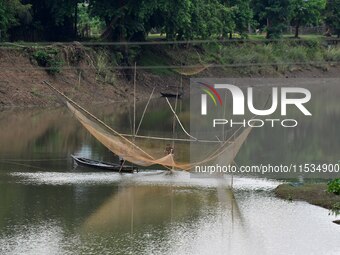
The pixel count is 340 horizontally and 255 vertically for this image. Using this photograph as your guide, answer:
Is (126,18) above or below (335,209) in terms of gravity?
above

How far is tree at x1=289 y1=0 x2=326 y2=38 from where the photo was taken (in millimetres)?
85312

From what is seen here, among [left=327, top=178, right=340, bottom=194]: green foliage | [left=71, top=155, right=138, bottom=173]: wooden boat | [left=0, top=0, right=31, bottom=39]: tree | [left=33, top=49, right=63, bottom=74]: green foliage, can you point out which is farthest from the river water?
[left=0, top=0, right=31, bottom=39]: tree

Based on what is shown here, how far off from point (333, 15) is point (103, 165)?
2487 inches

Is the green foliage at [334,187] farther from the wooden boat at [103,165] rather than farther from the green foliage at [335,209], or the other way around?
the wooden boat at [103,165]

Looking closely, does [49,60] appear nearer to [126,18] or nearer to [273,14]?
[126,18]

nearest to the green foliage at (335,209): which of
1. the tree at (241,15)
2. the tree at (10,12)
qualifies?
the tree at (10,12)

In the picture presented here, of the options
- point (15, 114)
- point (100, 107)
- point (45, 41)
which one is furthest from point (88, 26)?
point (15, 114)

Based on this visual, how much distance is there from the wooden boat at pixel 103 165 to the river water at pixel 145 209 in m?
0.35

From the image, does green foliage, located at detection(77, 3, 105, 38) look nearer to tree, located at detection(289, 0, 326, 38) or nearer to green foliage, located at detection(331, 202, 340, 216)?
tree, located at detection(289, 0, 326, 38)

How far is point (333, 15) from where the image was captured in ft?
302

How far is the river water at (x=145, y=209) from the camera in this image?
22.8 m

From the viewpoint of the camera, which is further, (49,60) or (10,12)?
(10,12)

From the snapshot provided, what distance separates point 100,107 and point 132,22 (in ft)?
33.7

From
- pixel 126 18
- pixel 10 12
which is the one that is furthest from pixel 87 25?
pixel 10 12
